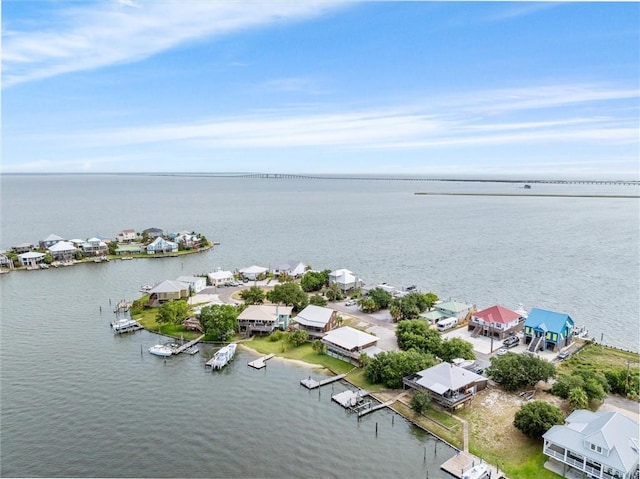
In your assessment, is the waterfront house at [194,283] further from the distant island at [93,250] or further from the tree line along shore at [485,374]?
the distant island at [93,250]

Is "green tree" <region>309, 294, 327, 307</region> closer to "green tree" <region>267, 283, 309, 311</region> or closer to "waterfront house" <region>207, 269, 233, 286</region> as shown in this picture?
"green tree" <region>267, 283, 309, 311</region>

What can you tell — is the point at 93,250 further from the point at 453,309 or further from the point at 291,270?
the point at 453,309

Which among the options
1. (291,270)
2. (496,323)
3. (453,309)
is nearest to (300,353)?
(453,309)

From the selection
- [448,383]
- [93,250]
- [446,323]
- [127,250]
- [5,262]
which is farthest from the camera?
[127,250]

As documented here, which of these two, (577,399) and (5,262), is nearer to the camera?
(577,399)

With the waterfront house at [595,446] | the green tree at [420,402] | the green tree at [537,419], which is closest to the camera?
the waterfront house at [595,446]

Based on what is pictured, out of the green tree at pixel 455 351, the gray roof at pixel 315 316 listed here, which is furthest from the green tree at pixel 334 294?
the green tree at pixel 455 351

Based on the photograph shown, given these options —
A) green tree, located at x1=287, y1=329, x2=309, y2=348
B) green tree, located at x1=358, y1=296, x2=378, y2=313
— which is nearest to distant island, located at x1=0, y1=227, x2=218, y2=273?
green tree, located at x1=358, y1=296, x2=378, y2=313
